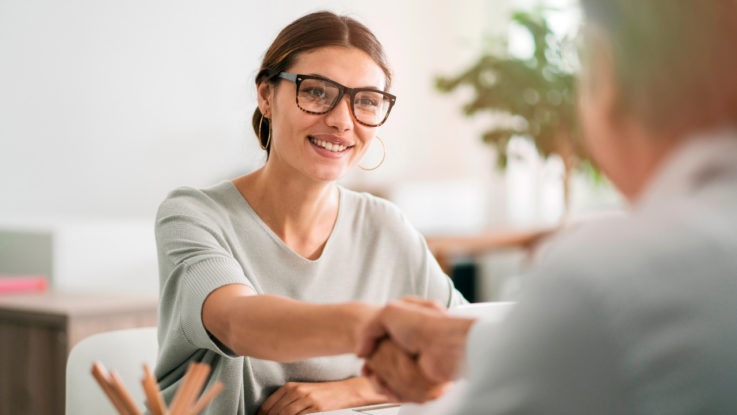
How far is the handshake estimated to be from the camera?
3.10 ft

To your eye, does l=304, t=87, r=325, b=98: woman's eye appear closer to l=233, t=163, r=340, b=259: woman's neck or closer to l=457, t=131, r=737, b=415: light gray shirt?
l=233, t=163, r=340, b=259: woman's neck

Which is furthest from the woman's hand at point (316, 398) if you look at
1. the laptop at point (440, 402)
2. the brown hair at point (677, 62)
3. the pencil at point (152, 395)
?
the brown hair at point (677, 62)

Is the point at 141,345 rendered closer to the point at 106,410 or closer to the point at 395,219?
the point at 106,410

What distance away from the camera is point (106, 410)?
1.51m

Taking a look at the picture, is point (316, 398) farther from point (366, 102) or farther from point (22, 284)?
point (22, 284)

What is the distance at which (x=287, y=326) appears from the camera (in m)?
1.15

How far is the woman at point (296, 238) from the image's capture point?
4.54 ft

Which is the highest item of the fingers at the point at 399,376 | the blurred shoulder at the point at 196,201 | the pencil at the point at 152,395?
the blurred shoulder at the point at 196,201

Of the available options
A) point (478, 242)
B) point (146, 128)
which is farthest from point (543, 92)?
point (146, 128)

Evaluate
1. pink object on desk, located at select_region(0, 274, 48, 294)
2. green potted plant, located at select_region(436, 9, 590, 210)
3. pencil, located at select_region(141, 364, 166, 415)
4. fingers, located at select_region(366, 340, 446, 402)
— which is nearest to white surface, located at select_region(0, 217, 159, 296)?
pink object on desk, located at select_region(0, 274, 48, 294)

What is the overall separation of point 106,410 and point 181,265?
354mm

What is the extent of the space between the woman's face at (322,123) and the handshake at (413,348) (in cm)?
62

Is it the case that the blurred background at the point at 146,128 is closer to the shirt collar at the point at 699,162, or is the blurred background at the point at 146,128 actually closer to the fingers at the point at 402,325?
the fingers at the point at 402,325

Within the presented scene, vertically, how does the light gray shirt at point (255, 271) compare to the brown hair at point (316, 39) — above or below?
below
